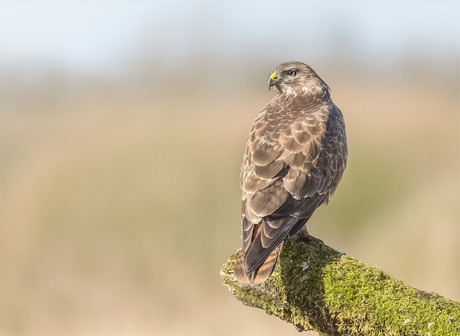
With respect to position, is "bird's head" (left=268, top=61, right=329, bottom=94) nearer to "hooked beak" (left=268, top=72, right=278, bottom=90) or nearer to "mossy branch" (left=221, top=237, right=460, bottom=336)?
"hooked beak" (left=268, top=72, right=278, bottom=90)

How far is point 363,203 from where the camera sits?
12.4 metres

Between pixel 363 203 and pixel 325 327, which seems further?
pixel 363 203

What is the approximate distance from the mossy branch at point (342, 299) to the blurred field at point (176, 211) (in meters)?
3.70

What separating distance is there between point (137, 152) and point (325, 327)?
8.84 m

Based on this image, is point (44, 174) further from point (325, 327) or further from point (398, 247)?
point (325, 327)

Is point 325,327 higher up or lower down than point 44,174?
lower down

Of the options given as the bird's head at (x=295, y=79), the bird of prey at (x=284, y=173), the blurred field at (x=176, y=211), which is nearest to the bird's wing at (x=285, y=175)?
the bird of prey at (x=284, y=173)

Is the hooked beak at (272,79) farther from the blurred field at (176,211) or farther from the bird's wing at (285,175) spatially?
the blurred field at (176,211)

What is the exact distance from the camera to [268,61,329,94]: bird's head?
22.2 ft

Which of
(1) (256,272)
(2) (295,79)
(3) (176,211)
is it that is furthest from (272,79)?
(3) (176,211)

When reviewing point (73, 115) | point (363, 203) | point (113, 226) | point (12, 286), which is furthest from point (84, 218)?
point (73, 115)

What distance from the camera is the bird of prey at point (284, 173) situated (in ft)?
15.8

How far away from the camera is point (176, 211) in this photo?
11.0 m

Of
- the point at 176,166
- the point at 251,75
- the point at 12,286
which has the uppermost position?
the point at 251,75
